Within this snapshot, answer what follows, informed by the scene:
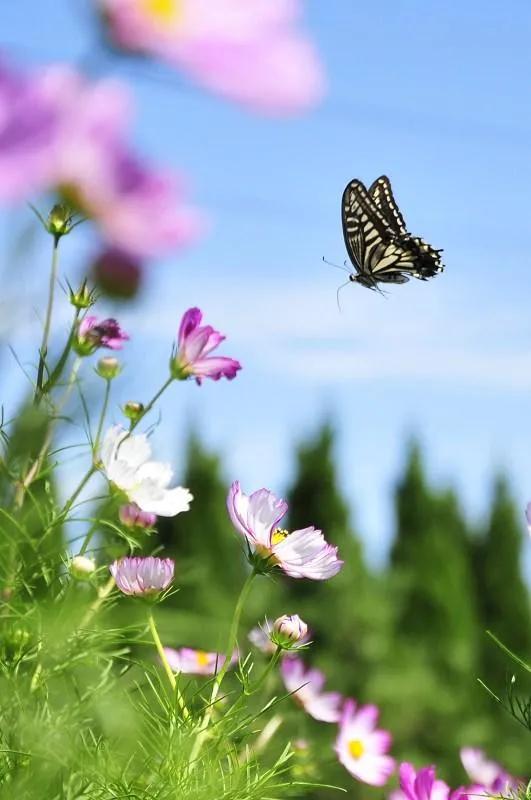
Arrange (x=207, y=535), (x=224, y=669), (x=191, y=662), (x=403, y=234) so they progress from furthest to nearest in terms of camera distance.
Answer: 1. (x=207, y=535)
2. (x=403, y=234)
3. (x=191, y=662)
4. (x=224, y=669)

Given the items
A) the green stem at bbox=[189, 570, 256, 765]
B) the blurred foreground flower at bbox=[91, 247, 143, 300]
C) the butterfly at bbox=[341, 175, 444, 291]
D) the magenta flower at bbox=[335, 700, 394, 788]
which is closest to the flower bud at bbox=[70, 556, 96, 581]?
the green stem at bbox=[189, 570, 256, 765]

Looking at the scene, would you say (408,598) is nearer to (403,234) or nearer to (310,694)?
(403,234)

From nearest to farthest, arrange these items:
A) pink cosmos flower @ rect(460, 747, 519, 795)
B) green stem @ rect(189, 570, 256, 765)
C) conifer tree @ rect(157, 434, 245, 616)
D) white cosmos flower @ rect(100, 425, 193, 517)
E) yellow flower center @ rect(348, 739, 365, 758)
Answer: green stem @ rect(189, 570, 256, 765) → white cosmos flower @ rect(100, 425, 193, 517) → pink cosmos flower @ rect(460, 747, 519, 795) → yellow flower center @ rect(348, 739, 365, 758) → conifer tree @ rect(157, 434, 245, 616)

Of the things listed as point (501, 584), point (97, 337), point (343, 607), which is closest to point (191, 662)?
point (97, 337)

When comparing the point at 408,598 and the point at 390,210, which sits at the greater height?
the point at 390,210

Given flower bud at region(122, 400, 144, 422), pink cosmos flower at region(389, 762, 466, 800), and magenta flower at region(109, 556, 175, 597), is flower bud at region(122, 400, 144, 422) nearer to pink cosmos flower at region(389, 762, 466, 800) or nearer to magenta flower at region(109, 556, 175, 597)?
magenta flower at region(109, 556, 175, 597)

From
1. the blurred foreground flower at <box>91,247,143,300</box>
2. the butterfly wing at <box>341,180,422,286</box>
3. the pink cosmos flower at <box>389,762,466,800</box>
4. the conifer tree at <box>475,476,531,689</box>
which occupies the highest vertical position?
the butterfly wing at <box>341,180,422,286</box>
